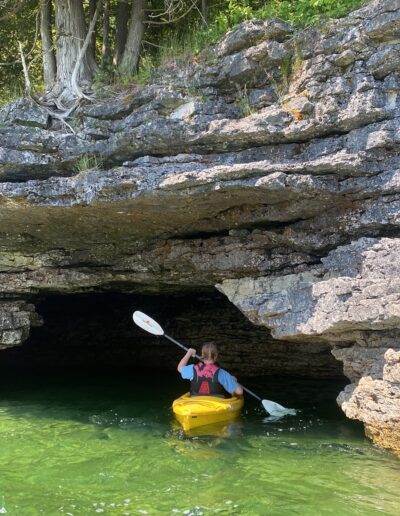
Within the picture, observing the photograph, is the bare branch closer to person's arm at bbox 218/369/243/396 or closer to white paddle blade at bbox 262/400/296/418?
person's arm at bbox 218/369/243/396

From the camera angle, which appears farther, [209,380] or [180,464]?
[209,380]

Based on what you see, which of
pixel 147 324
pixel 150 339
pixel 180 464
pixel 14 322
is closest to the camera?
pixel 180 464

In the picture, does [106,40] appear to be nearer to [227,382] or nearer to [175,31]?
[175,31]

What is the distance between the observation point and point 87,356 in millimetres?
14227

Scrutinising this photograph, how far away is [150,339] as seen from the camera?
13.0 m

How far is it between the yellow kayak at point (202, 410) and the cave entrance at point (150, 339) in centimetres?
292

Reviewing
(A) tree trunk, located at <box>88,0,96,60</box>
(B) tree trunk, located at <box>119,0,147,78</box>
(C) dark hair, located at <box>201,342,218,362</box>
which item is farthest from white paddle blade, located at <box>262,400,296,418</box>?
(A) tree trunk, located at <box>88,0,96,60</box>

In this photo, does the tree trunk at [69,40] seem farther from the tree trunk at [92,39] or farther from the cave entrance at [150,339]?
the cave entrance at [150,339]

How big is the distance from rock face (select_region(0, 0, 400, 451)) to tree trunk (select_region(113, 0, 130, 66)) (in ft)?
5.92

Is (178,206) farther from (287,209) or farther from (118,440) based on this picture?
(118,440)

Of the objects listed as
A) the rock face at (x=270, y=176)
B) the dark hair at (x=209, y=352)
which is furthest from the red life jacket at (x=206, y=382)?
the rock face at (x=270, y=176)

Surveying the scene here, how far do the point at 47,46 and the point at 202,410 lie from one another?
604 centimetres

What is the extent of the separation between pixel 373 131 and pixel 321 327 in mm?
2275

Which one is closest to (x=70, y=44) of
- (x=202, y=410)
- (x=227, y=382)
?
(x=227, y=382)
